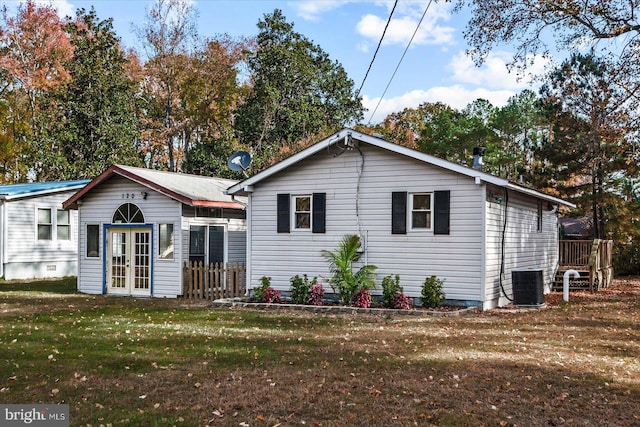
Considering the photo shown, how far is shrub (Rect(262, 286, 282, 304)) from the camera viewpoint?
1623cm

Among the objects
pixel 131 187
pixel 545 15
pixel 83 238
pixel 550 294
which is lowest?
pixel 550 294

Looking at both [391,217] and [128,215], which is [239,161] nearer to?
[128,215]

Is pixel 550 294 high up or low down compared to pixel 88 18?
down

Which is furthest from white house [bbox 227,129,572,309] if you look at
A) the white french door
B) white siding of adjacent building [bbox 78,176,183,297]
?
the white french door

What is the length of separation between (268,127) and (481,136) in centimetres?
1770

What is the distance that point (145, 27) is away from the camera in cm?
3784

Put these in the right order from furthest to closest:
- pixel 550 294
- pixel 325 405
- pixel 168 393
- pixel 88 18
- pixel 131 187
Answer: pixel 88 18
pixel 550 294
pixel 131 187
pixel 168 393
pixel 325 405

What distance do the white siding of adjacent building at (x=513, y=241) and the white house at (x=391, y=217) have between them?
3 cm

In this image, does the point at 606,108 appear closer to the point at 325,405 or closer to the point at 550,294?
the point at 550,294

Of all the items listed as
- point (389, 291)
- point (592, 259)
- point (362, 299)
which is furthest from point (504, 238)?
point (592, 259)

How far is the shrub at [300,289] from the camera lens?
52.3 ft

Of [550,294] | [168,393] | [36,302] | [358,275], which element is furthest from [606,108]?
[36,302]

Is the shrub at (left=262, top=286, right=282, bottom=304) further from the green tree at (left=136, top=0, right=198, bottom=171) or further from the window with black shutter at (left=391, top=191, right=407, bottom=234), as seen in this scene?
the green tree at (left=136, top=0, right=198, bottom=171)

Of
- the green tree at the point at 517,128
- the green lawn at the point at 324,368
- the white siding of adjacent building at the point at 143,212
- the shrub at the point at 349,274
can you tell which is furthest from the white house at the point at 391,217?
the green tree at the point at 517,128
